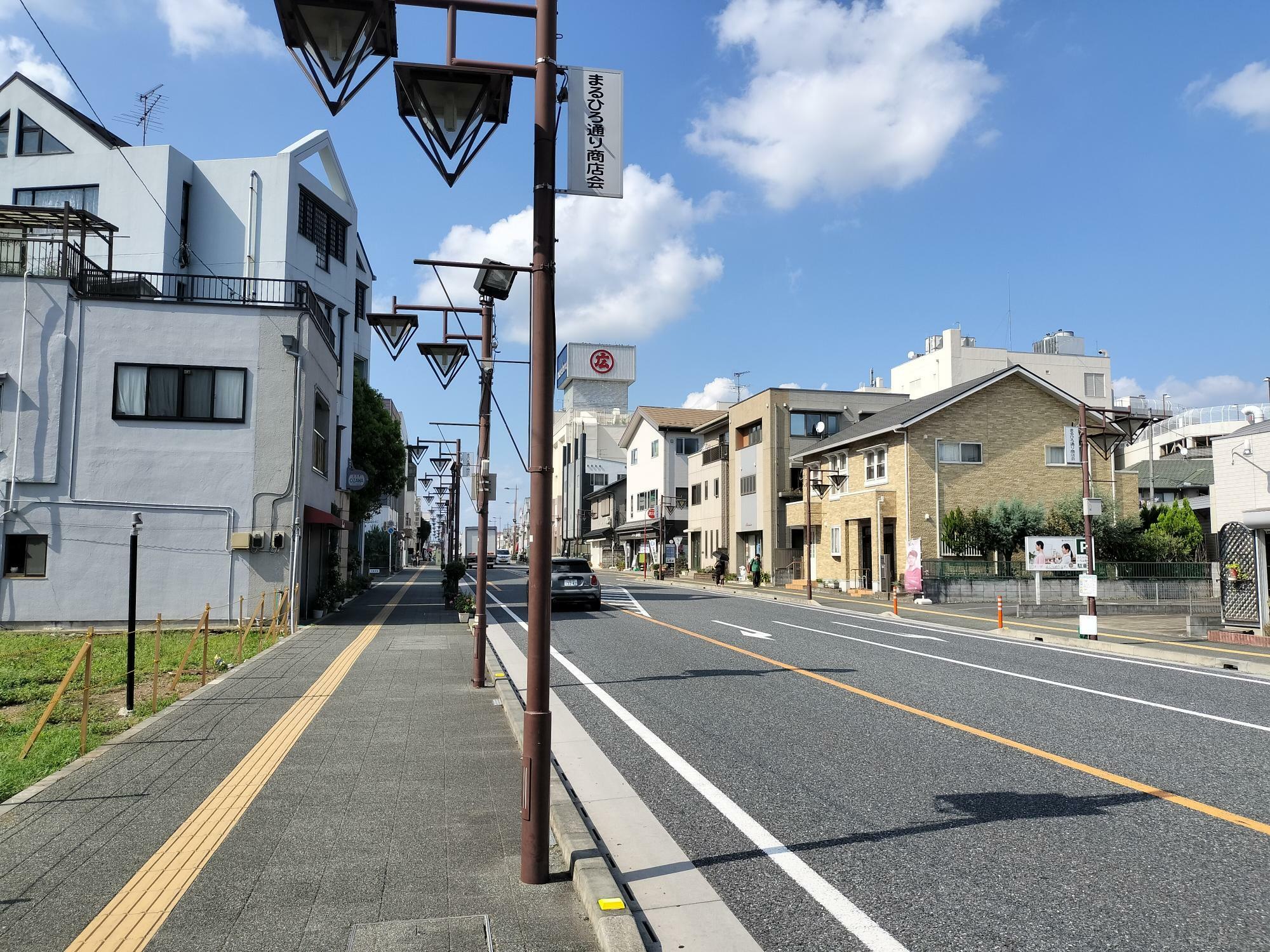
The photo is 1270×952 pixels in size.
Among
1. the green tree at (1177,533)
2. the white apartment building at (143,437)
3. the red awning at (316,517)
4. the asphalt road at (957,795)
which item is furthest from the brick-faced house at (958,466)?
the white apartment building at (143,437)

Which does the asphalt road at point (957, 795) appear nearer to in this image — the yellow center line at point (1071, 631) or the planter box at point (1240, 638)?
the yellow center line at point (1071, 631)

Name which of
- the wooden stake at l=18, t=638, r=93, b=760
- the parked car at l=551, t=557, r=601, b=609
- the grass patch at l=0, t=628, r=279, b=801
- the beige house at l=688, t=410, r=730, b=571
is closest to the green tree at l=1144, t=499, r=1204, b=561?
the parked car at l=551, t=557, r=601, b=609

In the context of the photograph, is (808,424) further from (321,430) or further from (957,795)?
(957,795)

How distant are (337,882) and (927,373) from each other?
76342mm

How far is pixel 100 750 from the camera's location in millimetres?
8188

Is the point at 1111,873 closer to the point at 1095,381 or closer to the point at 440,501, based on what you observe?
the point at 440,501

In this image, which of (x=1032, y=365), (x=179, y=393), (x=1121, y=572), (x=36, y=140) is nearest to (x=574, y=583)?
(x=179, y=393)

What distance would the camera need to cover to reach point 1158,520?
43.4m

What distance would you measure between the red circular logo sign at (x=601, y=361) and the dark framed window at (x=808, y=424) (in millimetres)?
81445

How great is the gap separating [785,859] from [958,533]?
32.6 meters

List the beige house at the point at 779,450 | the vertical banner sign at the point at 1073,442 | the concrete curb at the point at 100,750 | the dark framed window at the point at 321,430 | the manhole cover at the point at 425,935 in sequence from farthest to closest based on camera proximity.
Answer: the beige house at the point at 779,450 < the vertical banner sign at the point at 1073,442 < the dark framed window at the point at 321,430 < the concrete curb at the point at 100,750 < the manhole cover at the point at 425,935

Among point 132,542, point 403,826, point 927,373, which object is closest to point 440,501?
point 927,373

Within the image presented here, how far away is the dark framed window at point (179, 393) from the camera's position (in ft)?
67.9

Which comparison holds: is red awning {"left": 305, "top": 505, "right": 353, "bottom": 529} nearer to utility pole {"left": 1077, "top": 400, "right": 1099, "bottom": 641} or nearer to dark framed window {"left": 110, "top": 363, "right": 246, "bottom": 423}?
dark framed window {"left": 110, "top": 363, "right": 246, "bottom": 423}
